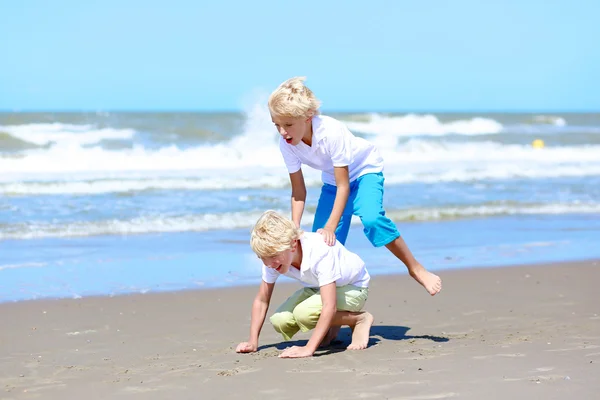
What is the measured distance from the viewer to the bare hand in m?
4.15

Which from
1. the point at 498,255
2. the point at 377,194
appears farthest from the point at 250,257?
the point at 377,194

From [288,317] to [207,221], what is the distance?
17.2ft

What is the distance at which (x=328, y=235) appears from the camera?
4.19 metres

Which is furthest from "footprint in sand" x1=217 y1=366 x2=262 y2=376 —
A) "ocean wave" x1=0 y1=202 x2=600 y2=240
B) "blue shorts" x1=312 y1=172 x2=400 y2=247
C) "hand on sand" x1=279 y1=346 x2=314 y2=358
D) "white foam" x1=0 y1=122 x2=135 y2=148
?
"white foam" x1=0 y1=122 x2=135 y2=148

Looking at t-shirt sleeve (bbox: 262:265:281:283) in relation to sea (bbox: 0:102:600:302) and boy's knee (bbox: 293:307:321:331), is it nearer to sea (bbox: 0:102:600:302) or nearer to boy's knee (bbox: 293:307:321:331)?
boy's knee (bbox: 293:307:321:331)

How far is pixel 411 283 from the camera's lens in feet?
20.6

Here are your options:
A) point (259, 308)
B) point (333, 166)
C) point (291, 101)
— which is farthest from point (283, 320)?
point (291, 101)

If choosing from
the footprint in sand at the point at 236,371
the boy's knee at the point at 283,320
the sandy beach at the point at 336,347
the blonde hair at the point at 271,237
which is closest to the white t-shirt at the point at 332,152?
the blonde hair at the point at 271,237

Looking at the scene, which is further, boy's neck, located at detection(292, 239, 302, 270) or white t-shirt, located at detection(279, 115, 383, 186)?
white t-shirt, located at detection(279, 115, 383, 186)

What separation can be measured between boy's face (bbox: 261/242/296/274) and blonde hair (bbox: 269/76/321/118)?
0.69 m

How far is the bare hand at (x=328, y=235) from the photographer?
163 inches

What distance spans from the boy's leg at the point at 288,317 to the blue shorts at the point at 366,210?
430 millimetres

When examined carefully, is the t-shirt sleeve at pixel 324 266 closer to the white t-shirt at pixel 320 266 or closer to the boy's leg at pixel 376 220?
the white t-shirt at pixel 320 266

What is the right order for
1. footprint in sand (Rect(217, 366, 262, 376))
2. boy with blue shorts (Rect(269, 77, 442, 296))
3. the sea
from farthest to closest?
the sea
boy with blue shorts (Rect(269, 77, 442, 296))
footprint in sand (Rect(217, 366, 262, 376))
